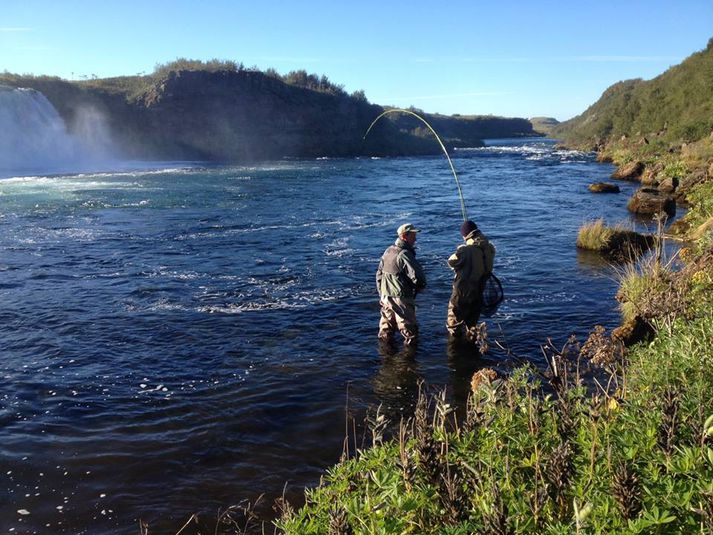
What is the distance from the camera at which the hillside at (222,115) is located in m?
60.4

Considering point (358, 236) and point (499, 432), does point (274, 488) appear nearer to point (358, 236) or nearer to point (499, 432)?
point (499, 432)

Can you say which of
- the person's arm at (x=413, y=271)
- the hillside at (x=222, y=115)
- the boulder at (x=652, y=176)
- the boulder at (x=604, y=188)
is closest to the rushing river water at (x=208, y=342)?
the person's arm at (x=413, y=271)

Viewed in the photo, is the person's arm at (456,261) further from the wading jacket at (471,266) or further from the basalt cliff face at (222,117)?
the basalt cliff face at (222,117)

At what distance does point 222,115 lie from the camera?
67.2m

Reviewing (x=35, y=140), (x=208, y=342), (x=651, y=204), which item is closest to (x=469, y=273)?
(x=208, y=342)

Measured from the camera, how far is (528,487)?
10.1 ft

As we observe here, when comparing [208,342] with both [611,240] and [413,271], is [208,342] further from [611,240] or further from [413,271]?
[611,240]

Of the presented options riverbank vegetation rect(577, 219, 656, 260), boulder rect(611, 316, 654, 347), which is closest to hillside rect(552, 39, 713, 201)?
riverbank vegetation rect(577, 219, 656, 260)

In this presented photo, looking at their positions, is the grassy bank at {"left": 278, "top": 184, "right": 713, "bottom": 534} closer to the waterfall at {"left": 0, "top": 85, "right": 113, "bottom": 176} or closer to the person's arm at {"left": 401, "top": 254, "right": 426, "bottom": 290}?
the person's arm at {"left": 401, "top": 254, "right": 426, "bottom": 290}

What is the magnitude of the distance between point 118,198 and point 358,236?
45.4 feet

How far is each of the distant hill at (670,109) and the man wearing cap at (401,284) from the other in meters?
38.0

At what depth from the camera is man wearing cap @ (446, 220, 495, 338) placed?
8.47m

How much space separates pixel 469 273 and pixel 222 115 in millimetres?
63888

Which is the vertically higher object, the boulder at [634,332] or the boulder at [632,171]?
the boulder at [632,171]
